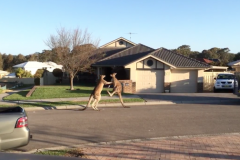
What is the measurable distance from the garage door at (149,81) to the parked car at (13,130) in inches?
747

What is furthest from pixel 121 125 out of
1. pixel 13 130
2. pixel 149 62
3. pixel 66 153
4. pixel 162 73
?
pixel 162 73

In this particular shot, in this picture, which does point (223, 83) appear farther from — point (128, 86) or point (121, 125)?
point (121, 125)

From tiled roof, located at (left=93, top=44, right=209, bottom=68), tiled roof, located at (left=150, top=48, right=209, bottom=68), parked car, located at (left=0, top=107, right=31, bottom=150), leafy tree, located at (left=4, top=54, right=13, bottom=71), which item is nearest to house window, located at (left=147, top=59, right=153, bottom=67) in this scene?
tiled roof, located at (left=93, top=44, right=209, bottom=68)

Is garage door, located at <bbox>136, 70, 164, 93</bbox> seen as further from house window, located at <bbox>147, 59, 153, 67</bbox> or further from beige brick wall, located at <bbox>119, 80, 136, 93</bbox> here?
beige brick wall, located at <bbox>119, 80, 136, 93</bbox>

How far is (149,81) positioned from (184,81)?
10.9ft

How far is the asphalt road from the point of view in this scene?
29.0ft

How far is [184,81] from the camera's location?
26.7m

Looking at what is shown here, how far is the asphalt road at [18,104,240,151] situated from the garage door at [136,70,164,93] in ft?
37.4

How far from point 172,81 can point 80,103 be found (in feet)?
38.6

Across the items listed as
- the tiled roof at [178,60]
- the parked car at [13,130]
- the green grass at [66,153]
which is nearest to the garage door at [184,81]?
the tiled roof at [178,60]

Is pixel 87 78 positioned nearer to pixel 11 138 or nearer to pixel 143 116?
pixel 143 116

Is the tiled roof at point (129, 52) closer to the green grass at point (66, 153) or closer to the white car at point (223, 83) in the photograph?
the white car at point (223, 83)

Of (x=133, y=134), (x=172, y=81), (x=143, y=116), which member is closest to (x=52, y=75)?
(x=172, y=81)

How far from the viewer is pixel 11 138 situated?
264 inches
